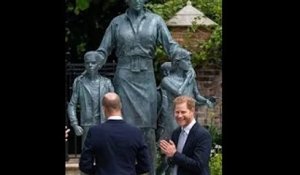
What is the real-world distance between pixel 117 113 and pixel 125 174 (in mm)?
375

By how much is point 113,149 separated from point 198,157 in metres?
0.50

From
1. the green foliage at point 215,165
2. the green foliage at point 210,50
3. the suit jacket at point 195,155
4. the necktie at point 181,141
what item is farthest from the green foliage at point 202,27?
the suit jacket at point 195,155

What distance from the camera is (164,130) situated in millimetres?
8242

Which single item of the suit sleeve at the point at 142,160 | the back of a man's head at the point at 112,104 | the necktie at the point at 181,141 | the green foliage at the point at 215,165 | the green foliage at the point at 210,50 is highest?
the green foliage at the point at 210,50

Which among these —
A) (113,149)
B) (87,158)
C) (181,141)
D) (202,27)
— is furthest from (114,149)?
(202,27)

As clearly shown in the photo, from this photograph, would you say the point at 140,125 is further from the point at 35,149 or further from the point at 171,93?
the point at 35,149

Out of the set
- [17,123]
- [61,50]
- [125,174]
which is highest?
[61,50]

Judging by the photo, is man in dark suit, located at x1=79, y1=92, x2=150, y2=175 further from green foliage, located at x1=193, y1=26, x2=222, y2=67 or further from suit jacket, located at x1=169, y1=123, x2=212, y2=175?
green foliage, located at x1=193, y1=26, x2=222, y2=67

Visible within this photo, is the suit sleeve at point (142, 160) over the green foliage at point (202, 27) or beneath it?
beneath

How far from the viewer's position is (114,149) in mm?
6527

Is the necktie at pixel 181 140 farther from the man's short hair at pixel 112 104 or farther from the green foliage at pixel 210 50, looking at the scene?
the green foliage at pixel 210 50

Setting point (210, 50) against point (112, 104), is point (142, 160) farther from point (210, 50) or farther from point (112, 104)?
point (210, 50)

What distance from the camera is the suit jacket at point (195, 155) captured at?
21.4 ft
